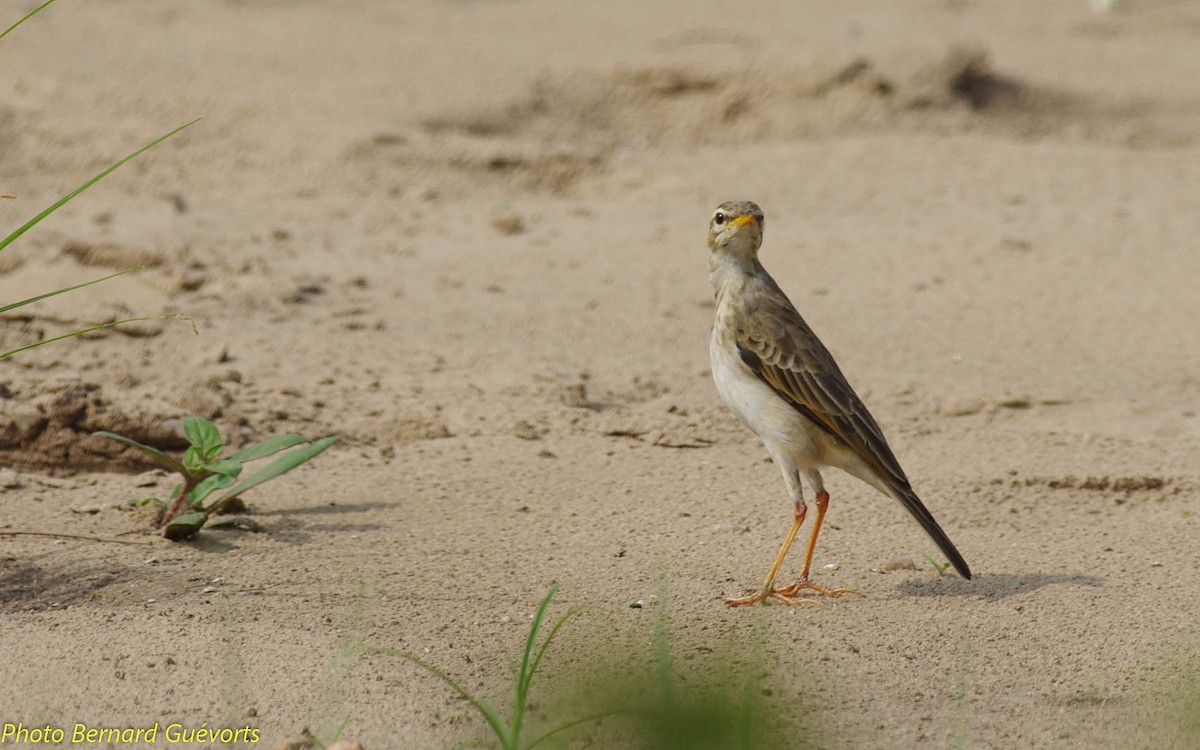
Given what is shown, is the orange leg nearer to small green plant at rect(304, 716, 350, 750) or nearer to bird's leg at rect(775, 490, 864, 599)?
bird's leg at rect(775, 490, 864, 599)

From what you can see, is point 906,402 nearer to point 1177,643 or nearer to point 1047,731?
point 1177,643

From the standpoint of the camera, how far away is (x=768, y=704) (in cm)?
407

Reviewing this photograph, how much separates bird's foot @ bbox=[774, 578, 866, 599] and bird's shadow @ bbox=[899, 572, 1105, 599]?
0.19m

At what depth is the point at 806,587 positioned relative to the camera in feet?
16.1

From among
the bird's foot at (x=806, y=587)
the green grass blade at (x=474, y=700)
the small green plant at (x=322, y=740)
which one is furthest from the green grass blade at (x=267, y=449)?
the bird's foot at (x=806, y=587)

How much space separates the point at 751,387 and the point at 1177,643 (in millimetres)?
1568

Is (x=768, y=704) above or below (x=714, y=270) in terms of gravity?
below

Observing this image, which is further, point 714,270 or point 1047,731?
point 714,270

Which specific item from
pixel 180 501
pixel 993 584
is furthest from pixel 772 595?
pixel 180 501

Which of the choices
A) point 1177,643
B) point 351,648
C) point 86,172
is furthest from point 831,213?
point 351,648

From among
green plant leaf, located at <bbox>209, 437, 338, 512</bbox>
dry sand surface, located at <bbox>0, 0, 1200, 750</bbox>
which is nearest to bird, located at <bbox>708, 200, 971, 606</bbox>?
dry sand surface, located at <bbox>0, 0, 1200, 750</bbox>

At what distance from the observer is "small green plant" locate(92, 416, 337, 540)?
5.04 meters

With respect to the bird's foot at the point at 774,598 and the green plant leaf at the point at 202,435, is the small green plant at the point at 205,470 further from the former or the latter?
the bird's foot at the point at 774,598

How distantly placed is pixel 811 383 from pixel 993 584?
896 millimetres
